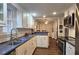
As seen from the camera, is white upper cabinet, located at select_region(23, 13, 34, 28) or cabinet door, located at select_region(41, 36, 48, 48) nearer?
white upper cabinet, located at select_region(23, 13, 34, 28)

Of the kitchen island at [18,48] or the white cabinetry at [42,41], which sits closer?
the kitchen island at [18,48]

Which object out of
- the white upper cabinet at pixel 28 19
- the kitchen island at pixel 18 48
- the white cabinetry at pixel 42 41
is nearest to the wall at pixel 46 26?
the white upper cabinet at pixel 28 19

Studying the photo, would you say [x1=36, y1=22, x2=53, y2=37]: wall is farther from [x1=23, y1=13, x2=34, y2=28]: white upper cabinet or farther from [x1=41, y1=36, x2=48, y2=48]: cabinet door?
[x1=41, y1=36, x2=48, y2=48]: cabinet door

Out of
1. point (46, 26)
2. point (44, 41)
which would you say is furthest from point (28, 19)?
point (44, 41)

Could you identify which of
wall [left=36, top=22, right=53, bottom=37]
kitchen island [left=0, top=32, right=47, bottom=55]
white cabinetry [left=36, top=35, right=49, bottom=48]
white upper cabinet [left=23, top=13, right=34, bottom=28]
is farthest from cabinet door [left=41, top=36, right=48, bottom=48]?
wall [left=36, top=22, right=53, bottom=37]

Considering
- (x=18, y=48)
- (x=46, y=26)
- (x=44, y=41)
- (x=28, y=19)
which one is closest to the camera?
(x=18, y=48)

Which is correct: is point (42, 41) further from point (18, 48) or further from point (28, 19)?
point (18, 48)

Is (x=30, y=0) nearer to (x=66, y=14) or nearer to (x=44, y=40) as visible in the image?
(x=66, y=14)

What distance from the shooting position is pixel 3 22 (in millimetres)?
1967

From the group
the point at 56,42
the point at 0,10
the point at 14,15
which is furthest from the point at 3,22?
the point at 56,42

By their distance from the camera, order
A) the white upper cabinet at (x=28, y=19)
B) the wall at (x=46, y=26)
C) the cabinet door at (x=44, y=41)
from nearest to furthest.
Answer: the wall at (x=46, y=26) < the white upper cabinet at (x=28, y=19) < the cabinet door at (x=44, y=41)

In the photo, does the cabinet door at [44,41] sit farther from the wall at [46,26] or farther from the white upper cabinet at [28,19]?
the wall at [46,26]

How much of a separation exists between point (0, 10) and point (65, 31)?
1269mm

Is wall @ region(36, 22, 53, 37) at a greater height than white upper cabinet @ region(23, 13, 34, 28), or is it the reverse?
white upper cabinet @ region(23, 13, 34, 28)
